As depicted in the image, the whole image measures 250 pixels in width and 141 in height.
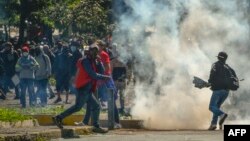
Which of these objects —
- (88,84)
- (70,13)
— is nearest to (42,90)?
(88,84)

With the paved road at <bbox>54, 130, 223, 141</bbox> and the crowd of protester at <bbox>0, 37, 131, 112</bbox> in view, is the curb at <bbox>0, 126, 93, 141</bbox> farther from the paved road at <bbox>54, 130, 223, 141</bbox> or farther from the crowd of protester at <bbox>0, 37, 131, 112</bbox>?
the crowd of protester at <bbox>0, 37, 131, 112</bbox>

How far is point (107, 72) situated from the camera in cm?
2070

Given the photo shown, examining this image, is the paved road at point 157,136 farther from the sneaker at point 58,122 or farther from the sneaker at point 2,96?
the sneaker at point 2,96

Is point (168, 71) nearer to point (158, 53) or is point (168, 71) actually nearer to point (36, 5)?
point (158, 53)

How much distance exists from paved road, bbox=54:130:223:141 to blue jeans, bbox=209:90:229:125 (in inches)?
43.9

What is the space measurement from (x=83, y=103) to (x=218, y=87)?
11.2ft

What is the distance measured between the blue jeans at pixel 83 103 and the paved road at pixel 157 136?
48 cm

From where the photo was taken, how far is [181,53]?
23.6 m

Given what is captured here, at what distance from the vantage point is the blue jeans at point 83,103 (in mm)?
18594

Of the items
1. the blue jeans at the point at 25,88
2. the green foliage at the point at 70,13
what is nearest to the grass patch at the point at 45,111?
the blue jeans at the point at 25,88

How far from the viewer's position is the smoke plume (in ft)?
73.5

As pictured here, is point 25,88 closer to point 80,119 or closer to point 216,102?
point 80,119

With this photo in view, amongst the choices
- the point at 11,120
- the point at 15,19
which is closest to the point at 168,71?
the point at 11,120

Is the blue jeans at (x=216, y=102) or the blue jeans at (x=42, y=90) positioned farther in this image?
the blue jeans at (x=42, y=90)
